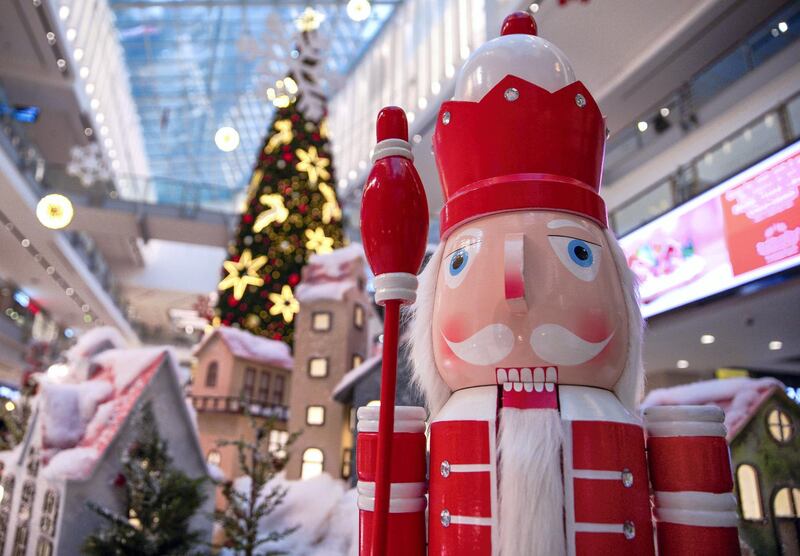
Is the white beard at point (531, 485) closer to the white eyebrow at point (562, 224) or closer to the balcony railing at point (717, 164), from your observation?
the white eyebrow at point (562, 224)

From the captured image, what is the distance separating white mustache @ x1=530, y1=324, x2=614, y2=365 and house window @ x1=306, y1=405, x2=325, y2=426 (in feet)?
20.5

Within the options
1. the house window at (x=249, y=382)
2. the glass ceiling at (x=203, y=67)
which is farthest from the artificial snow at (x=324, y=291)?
the glass ceiling at (x=203, y=67)

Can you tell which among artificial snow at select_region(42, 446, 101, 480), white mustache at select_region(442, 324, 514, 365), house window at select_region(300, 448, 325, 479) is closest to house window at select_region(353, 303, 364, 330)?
house window at select_region(300, 448, 325, 479)

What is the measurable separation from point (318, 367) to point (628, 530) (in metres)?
6.59

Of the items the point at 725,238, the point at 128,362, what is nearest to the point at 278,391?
the point at 128,362

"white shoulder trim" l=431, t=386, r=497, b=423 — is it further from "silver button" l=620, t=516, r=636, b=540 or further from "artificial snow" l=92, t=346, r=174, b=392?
"artificial snow" l=92, t=346, r=174, b=392

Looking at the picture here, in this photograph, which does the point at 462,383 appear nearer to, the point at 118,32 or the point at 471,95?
the point at 471,95

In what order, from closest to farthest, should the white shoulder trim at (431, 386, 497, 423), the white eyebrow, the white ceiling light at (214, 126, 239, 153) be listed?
1. the white shoulder trim at (431, 386, 497, 423)
2. the white eyebrow
3. the white ceiling light at (214, 126, 239, 153)

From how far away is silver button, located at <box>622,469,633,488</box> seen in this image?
1.61m

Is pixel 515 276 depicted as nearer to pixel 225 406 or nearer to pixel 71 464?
pixel 71 464

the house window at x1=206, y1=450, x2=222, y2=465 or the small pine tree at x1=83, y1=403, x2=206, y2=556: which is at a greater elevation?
the house window at x1=206, y1=450, x2=222, y2=465

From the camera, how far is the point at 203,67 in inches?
831

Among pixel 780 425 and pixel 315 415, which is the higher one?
pixel 315 415

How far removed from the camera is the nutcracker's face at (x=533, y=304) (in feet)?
5.66
